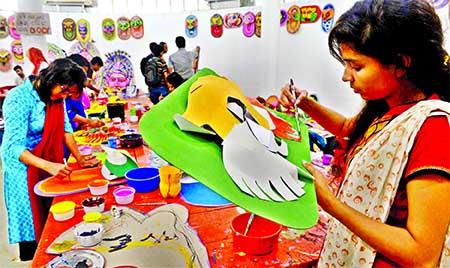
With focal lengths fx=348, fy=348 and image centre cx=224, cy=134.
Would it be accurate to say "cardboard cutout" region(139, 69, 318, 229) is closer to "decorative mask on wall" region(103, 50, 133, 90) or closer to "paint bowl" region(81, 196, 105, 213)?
"paint bowl" region(81, 196, 105, 213)

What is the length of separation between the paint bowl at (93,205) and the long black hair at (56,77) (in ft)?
2.71

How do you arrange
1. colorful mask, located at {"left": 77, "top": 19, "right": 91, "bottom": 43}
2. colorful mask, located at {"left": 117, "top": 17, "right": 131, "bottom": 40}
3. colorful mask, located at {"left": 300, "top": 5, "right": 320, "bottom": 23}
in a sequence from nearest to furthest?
1. colorful mask, located at {"left": 300, "top": 5, "right": 320, "bottom": 23}
2. colorful mask, located at {"left": 77, "top": 19, "right": 91, "bottom": 43}
3. colorful mask, located at {"left": 117, "top": 17, "right": 131, "bottom": 40}

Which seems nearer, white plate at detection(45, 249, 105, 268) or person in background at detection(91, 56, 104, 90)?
white plate at detection(45, 249, 105, 268)

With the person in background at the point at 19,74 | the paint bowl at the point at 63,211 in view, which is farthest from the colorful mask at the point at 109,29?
the paint bowl at the point at 63,211

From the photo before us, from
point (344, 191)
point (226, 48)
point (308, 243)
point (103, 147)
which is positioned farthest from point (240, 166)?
point (226, 48)

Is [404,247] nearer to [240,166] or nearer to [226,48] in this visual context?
[240,166]

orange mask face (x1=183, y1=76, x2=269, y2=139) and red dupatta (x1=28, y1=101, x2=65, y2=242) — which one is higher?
orange mask face (x1=183, y1=76, x2=269, y2=139)

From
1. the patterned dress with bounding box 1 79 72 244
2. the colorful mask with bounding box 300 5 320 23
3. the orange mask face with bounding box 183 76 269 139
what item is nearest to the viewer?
the orange mask face with bounding box 183 76 269 139

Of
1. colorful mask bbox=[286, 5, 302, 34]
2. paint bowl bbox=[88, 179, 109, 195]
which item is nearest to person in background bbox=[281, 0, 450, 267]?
paint bowl bbox=[88, 179, 109, 195]

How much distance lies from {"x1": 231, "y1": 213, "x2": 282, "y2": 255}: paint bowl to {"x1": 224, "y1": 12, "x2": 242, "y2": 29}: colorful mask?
5.01 m

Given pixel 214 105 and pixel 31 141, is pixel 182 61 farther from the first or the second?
pixel 214 105

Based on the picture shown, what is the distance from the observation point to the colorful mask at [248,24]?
5.43 meters

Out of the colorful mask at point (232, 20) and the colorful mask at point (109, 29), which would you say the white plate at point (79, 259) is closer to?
the colorful mask at point (232, 20)

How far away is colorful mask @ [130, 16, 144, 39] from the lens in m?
7.13
